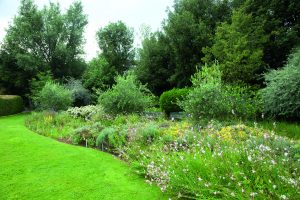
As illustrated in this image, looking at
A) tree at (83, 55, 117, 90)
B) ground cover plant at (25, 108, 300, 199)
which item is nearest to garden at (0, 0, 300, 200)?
ground cover plant at (25, 108, 300, 199)

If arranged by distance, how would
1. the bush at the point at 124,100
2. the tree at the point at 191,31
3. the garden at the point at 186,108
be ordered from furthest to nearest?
the tree at the point at 191,31
the bush at the point at 124,100
the garden at the point at 186,108

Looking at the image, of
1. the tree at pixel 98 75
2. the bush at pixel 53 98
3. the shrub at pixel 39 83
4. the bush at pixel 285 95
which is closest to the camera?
the bush at pixel 285 95

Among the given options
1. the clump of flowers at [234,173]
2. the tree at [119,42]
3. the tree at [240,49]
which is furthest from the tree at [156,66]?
the clump of flowers at [234,173]

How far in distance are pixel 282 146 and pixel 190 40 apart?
57.2 feet

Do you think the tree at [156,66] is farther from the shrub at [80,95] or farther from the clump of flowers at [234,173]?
the clump of flowers at [234,173]

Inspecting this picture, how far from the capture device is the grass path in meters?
4.98

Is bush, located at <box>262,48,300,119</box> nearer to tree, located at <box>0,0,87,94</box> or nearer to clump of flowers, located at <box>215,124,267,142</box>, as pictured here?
clump of flowers, located at <box>215,124,267,142</box>

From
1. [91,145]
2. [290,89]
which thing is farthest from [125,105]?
[290,89]

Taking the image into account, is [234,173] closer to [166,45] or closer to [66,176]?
[66,176]

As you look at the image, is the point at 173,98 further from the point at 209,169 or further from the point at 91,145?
the point at 209,169

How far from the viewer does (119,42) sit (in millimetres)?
32156

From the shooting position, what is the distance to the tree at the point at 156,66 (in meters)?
24.1

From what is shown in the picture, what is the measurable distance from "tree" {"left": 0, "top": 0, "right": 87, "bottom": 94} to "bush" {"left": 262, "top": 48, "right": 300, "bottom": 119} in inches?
860

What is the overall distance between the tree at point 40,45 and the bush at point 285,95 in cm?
2184
